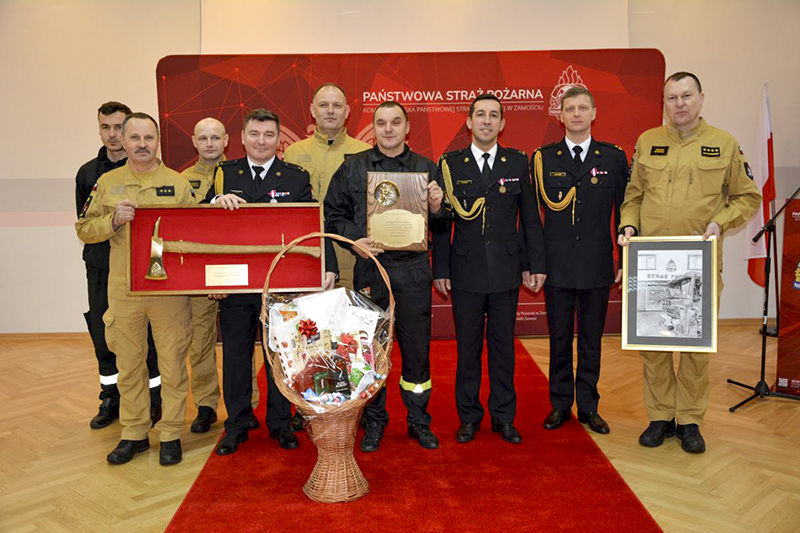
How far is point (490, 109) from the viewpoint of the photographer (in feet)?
11.3

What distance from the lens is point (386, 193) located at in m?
3.27

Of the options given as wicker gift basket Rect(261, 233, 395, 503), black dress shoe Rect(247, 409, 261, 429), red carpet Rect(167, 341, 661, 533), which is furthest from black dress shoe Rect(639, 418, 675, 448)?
black dress shoe Rect(247, 409, 261, 429)

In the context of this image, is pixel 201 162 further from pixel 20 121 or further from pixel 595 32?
pixel 595 32

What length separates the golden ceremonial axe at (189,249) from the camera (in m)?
3.24

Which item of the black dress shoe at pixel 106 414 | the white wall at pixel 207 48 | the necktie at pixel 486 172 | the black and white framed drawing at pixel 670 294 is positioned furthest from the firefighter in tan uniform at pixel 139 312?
the white wall at pixel 207 48

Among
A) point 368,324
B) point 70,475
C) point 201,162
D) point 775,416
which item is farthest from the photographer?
point 201,162

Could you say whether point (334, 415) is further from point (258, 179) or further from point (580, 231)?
point (580, 231)

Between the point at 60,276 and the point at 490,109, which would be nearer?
the point at 490,109

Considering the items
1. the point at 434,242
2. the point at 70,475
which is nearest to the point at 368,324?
the point at 434,242

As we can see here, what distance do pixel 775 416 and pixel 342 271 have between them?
307 cm

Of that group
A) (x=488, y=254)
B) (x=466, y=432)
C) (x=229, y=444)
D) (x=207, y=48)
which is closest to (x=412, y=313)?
(x=488, y=254)

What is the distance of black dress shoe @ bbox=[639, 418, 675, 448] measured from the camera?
3.62 m

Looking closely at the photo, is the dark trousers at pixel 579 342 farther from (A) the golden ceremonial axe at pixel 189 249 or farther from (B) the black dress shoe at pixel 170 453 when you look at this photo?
(B) the black dress shoe at pixel 170 453

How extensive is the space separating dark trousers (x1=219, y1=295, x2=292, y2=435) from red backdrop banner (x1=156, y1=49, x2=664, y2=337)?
2828mm
